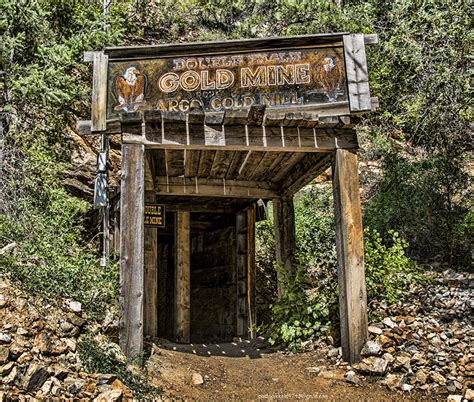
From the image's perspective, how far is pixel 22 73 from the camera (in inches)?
378

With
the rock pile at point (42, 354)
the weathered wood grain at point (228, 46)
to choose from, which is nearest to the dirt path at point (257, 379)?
the rock pile at point (42, 354)

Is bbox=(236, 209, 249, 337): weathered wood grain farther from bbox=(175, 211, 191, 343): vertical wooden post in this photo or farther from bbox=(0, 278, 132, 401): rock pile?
bbox=(0, 278, 132, 401): rock pile

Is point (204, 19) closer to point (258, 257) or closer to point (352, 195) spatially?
point (258, 257)

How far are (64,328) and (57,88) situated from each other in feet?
19.7

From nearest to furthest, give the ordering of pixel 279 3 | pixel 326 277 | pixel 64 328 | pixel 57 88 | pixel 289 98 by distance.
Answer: pixel 64 328 < pixel 289 98 < pixel 326 277 < pixel 57 88 < pixel 279 3

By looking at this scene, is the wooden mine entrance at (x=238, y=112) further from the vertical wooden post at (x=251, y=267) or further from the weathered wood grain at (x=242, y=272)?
the weathered wood grain at (x=242, y=272)

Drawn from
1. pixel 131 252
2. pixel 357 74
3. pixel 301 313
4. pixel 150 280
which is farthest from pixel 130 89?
pixel 301 313

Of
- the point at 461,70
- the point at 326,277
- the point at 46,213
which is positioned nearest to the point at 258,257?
the point at 326,277

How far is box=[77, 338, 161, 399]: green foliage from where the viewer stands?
15.7 ft

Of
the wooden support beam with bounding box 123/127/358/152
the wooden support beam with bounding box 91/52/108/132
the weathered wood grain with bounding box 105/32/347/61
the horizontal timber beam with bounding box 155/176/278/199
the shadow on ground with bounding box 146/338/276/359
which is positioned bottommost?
the shadow on ground with bounding box 146/338/276/359

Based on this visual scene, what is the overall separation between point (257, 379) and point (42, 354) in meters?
2.67

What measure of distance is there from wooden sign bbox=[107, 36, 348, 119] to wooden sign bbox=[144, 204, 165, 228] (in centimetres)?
220

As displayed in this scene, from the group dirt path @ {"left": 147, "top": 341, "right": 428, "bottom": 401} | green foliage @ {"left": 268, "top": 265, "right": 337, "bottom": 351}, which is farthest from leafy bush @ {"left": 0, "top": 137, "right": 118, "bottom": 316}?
green foliage @ {"left": 268, "top": 265, "right": 337, "bottom": 351}

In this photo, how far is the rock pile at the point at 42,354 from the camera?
4.17 m
